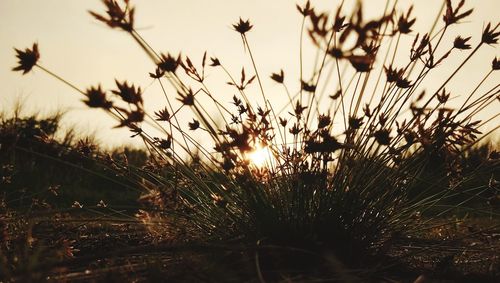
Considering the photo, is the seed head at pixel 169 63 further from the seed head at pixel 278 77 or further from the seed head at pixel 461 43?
the seed head at pixel 461 43

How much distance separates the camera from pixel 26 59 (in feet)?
4.62

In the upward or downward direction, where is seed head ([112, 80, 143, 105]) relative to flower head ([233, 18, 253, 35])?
downward

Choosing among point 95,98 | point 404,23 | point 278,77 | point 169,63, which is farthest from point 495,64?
point 95,98

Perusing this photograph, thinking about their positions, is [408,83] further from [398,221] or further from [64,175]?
[64,175]

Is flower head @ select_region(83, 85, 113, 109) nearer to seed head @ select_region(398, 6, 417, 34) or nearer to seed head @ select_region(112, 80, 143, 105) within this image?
seed head @ select_region(112, 80, 143, 105)

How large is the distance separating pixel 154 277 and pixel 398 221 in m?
1.44

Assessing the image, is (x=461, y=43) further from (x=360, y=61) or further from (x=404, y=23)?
(x=360, y=61)

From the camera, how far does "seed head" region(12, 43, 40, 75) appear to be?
55.5 inches

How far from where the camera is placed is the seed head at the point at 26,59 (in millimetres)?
1410

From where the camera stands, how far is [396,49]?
1799mm

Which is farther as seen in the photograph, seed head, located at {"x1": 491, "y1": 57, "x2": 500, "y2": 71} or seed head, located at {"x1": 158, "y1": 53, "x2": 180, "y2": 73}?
seed head, located at {"x1": 491, "y1": 57, "x2": 500, "y2": 71}

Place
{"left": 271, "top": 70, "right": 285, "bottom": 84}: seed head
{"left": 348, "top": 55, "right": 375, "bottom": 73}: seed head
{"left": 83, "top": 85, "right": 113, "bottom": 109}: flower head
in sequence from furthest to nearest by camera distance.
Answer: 1. {"left": 271, "top": 70, "right": 285, "bottom": 84}: seed head
2. {"left": 83, "top": 85, "right": 113, "bottom": 109}: flower head
3. {"left": 348, "top": 55, "right": 375, "bottom": 73}: seed head

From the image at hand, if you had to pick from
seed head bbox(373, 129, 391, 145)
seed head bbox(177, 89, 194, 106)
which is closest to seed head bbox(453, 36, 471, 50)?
seed head bbox(373, 129, 391, 145)

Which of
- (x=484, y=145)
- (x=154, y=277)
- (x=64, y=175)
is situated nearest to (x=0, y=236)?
(x=154, y=277)
